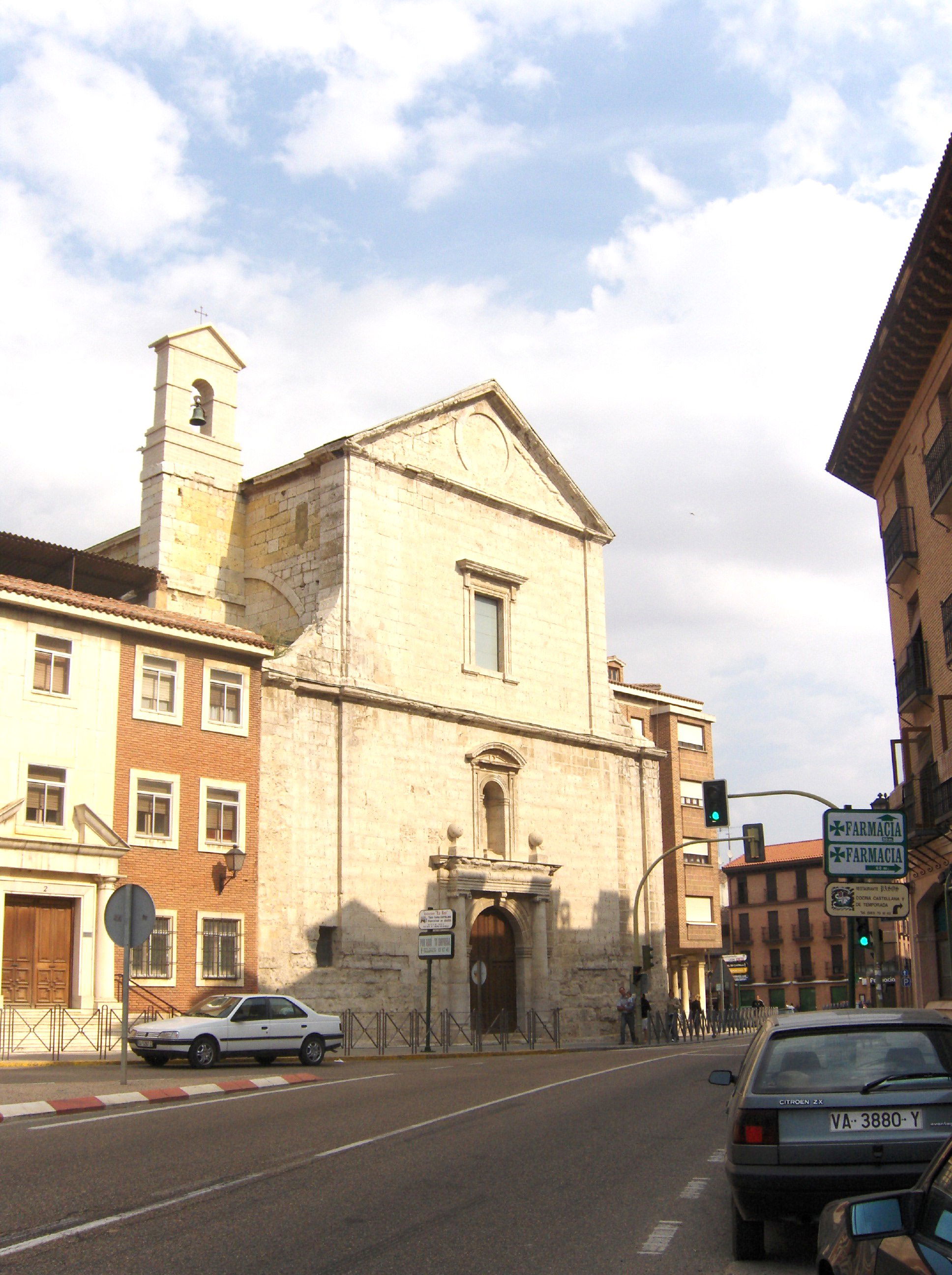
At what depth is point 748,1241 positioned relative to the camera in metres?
7.26

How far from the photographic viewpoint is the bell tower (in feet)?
118

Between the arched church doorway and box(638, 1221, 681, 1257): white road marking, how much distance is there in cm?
2737

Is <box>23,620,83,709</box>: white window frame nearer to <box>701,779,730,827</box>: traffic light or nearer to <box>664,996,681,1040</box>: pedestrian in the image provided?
<box>701,779,730,827</box>: traffic light

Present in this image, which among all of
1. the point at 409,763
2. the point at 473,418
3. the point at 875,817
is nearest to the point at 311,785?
the point at 409,763

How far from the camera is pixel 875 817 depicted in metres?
17.5

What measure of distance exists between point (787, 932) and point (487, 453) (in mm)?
48021

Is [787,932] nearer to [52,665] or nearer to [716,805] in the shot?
[716,805]

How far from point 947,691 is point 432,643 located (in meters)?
14.5

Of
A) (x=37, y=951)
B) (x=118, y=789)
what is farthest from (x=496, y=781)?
(x=37, y=951)

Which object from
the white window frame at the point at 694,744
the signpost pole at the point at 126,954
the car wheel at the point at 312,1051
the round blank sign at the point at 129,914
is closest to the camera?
the signpost pole at the point at 126,954

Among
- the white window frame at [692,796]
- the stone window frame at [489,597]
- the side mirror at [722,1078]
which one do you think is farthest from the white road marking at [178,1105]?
the white window frame at [692,796]

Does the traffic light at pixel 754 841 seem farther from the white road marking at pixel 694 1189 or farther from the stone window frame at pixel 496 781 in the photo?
the white road marking at pixel 694 1189

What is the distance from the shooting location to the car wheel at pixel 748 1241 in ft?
23.8

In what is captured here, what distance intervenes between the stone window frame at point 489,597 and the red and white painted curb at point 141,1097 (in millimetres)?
18518
